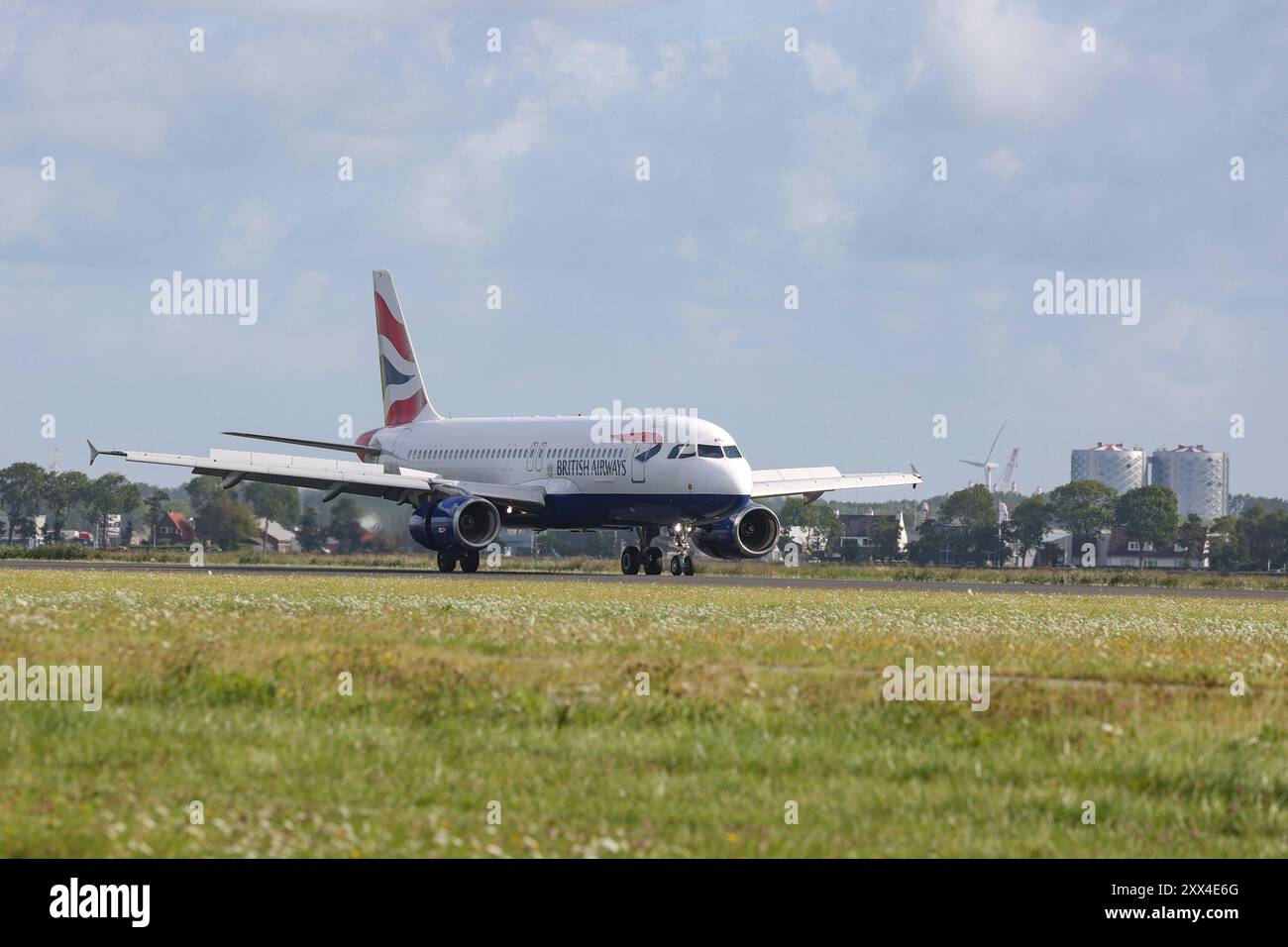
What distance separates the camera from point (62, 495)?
170m

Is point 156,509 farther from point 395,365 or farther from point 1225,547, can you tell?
point 1225,547

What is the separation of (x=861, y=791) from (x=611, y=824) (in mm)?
1883

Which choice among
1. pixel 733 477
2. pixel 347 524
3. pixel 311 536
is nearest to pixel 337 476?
pixel 733 477

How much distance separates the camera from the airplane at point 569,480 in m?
52.5

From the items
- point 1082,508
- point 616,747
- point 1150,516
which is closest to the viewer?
point 616,747

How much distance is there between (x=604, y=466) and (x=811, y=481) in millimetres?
10709

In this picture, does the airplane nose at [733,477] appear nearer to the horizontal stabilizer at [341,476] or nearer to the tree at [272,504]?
the horizontal stabilizer at [341,476]

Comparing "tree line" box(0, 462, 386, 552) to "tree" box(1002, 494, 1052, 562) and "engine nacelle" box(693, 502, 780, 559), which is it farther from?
"tree" box(1002, 494, 1052, 562)

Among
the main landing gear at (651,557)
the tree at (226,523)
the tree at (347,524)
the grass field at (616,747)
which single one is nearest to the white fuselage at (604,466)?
the main landing gear at (651,557)

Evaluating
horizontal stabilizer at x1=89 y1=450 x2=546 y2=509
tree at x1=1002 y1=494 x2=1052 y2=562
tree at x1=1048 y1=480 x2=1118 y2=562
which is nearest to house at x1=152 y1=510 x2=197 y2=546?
tree at x1=1002 y1=494 x2=1052 y2=562

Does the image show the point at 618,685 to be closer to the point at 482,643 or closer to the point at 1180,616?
→ the point at 482,643
